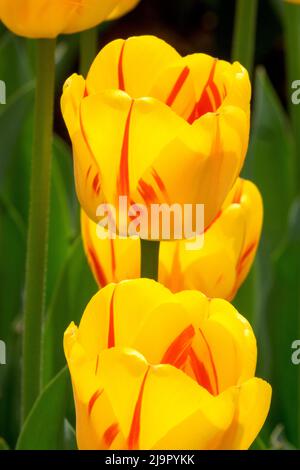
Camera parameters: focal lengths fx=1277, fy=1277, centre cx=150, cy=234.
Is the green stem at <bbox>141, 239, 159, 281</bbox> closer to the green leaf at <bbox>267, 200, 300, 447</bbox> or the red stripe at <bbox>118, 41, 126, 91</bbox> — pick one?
the red stripe at <bbox>118, 41, 126, 91</bbox>

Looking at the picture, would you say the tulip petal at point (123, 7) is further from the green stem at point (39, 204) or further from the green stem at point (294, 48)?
the green stem at point (294, 48)

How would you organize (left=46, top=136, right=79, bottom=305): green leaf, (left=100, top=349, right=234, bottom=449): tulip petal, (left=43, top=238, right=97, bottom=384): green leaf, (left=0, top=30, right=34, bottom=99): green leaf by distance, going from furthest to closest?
(left=0, top=30, right=34, bottom=99): green leaf
(left=46, top=136, right=79, bottom=305): green leaf
(left=43, top=238, right=97, bottom=384): green leaf
(left=100, top=349, right=234, bottom=449): tulip petal

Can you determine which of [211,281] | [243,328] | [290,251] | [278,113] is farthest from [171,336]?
[278,113]

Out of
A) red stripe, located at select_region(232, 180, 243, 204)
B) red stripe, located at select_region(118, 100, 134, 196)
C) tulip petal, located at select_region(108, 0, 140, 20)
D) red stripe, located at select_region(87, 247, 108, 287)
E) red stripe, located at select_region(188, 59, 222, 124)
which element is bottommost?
red stripe, located at select_region(87, 247, 108, 287)

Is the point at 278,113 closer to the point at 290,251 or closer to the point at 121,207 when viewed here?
the point at 290,251

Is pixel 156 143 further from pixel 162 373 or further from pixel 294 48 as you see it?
pixel 294 48

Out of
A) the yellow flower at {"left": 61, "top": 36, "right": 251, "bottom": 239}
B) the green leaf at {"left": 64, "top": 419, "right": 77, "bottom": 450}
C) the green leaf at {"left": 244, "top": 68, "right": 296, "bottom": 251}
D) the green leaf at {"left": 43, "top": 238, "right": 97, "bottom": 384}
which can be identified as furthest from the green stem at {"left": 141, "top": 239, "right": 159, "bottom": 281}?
the green leaf at {"left": 244, "top": 68, "right": 296, "bottom": 251}
